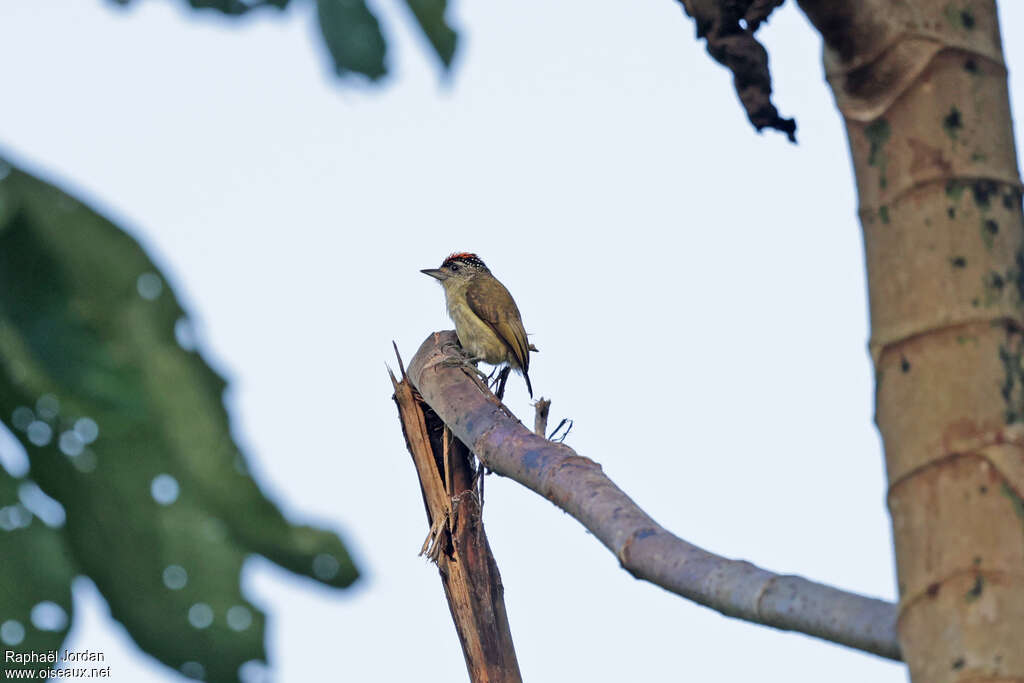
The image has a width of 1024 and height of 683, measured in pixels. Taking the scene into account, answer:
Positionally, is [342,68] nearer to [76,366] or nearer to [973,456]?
[76,366]

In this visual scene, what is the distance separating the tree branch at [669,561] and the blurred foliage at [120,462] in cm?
150

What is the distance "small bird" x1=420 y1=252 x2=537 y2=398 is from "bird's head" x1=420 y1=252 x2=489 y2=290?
7 centimetres

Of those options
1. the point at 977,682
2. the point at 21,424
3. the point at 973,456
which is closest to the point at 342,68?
the point at 21,424

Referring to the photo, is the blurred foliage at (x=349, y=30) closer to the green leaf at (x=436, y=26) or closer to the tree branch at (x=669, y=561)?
the green leaf at (x=436, y=26)

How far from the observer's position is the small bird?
30.4ft

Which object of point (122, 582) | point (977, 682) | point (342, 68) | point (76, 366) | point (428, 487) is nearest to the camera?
point (76, 366)

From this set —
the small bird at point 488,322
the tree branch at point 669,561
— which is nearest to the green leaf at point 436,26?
the tree branch at point 669,561

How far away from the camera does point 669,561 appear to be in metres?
2.54

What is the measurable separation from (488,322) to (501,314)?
14cm

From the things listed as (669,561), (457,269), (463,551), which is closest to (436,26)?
(669,561)

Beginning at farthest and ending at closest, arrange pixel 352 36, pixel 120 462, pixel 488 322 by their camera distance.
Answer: pixel 488 322 → pixel 352 36 → pixel 120 462

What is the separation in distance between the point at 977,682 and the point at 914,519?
246 mm

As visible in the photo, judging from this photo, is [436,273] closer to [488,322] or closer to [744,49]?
[488,322]

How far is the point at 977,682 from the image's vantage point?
1.67 m
